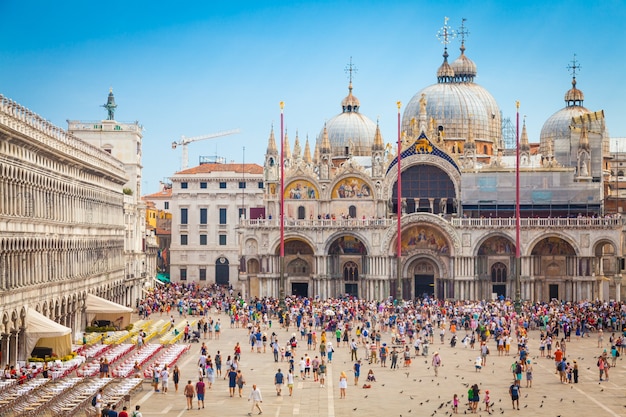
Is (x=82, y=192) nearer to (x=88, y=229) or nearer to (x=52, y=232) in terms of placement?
(x=88, y=229)

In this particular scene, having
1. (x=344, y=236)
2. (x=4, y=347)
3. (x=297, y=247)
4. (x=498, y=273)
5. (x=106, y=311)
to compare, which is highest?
(x=344, y=236)

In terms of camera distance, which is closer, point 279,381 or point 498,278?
point 279,381

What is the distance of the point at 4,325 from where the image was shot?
51.3 m

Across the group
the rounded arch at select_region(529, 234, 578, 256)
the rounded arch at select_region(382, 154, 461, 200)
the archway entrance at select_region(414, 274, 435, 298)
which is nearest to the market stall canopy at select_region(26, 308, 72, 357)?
the archway entrance at select_region(414, 274, 435, 298)

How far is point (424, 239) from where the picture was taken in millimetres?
98500

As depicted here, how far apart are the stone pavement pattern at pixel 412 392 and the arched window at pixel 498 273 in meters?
34.5

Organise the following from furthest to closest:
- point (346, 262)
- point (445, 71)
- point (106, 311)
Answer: point (445, 71), point (346, 262), point (106, 311)

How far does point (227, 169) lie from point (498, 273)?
3603cm

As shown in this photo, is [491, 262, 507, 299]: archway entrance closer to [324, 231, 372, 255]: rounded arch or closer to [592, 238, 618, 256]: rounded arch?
[592, 238, 618, 256]: rounded arch

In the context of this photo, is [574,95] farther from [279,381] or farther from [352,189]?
[279,381]

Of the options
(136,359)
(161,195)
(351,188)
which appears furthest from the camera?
(161,195)

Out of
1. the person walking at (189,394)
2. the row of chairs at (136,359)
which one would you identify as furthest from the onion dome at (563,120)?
the person walking at (189,394)

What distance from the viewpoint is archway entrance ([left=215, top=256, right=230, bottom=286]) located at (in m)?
122

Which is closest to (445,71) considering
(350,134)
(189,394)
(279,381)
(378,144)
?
(350,134)
